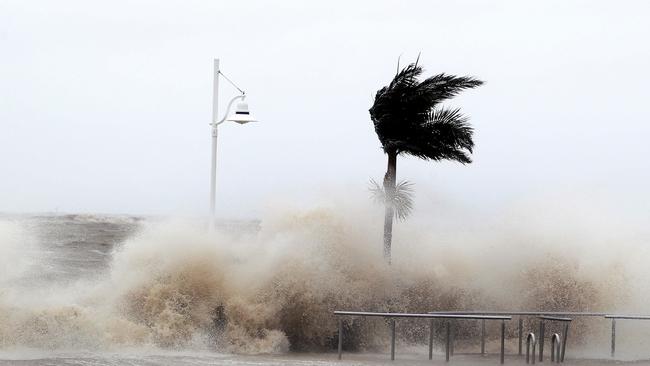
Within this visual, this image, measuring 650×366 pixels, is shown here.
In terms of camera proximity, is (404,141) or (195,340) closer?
(195,340)

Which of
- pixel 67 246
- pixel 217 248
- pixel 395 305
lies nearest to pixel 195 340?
pixel 217 248

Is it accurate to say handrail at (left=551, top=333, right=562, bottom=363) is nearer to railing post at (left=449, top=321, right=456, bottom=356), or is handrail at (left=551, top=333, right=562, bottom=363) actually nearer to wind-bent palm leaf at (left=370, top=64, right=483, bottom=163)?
railing post at (left=449, top=321, right=456, bottom=356)

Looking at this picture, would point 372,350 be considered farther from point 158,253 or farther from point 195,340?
point 158,253

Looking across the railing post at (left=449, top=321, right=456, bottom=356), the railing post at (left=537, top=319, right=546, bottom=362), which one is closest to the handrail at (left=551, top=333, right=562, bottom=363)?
the railing post at (left=537, top=319, right=546, bottom=362)

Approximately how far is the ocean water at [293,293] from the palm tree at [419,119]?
2.10 meters

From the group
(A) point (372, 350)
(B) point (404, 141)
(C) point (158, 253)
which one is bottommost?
(A) point (372, 350)

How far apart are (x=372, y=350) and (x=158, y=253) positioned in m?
4.70

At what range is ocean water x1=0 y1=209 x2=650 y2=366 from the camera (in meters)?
17.1

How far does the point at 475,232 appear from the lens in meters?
23.4

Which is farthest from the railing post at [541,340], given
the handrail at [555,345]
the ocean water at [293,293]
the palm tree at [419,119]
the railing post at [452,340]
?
the palm tree at [419,119]

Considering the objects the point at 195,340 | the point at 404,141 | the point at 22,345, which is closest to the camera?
the point at 22,345

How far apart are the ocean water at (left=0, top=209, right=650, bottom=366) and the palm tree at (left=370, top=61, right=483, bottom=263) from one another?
2.10m

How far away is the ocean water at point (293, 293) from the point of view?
Result: 56.1 feet

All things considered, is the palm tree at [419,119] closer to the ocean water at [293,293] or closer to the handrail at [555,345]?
the ocean water at [293,293]
